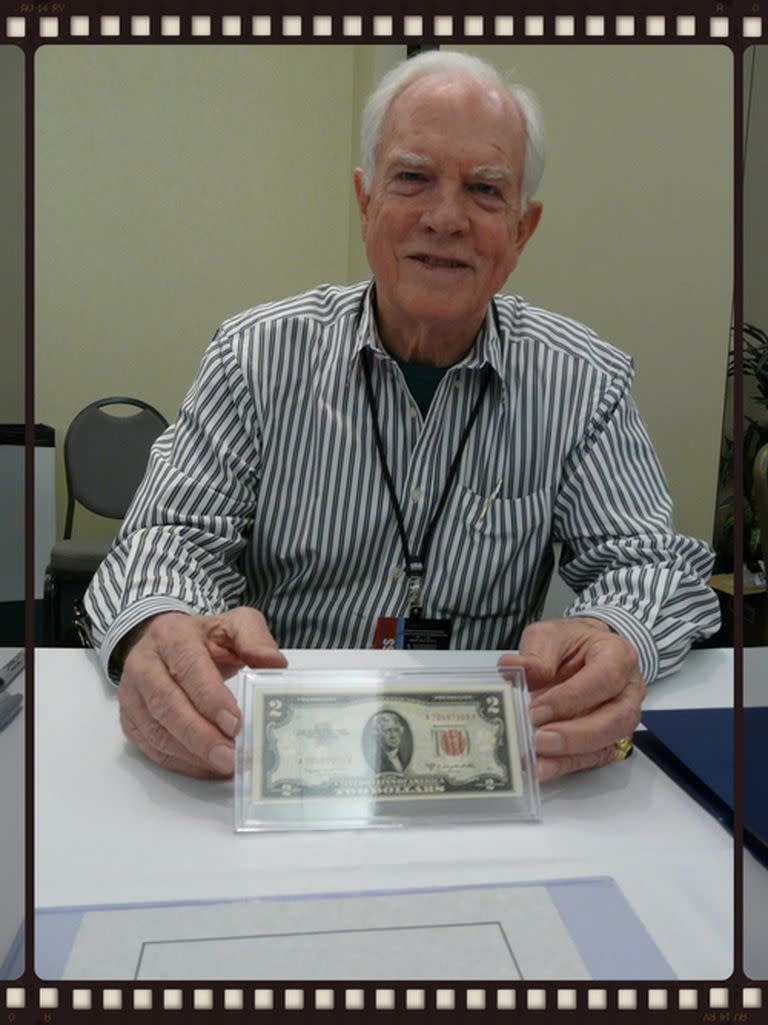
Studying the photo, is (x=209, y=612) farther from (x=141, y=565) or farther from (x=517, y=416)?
(x=517, y=416)

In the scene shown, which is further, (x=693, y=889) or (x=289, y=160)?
(x=289, y=160)

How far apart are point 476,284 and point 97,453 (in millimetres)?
1912

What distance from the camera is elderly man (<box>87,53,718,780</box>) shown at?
1159mm

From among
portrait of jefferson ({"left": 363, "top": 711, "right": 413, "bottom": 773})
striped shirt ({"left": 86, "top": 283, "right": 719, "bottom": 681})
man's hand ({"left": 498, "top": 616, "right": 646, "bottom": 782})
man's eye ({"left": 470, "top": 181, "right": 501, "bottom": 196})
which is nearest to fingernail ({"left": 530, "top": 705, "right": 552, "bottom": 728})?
man's hand ({"left": 498, "top": 616, "right": 646, "bottom": 782})

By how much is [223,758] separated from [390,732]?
127 mm

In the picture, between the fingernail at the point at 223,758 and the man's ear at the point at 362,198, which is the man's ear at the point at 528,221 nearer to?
the man's ear at the point at 362,198

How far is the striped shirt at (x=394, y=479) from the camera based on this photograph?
1.21 metres

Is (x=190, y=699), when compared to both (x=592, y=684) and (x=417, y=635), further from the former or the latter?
(x=417, y=635)

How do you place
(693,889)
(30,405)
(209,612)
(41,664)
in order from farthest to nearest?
Result: (209,612), (41,664), (693,889), (30,405)

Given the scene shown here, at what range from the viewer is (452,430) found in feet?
4.08
